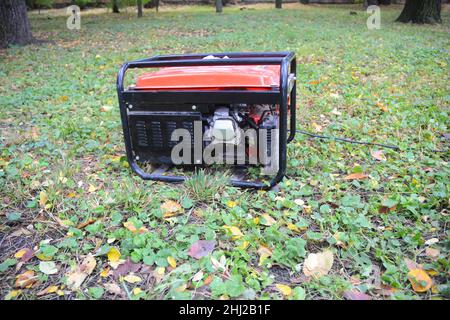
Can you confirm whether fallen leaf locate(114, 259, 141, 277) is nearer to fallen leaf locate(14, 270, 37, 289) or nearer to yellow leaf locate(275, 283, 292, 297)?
fallen leaf locate(14, 270, 37, 289)

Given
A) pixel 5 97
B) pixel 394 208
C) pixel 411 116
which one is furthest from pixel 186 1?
pixel 394 208

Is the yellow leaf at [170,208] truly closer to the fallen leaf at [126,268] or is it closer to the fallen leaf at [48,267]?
the fallen leaf at [126,268]

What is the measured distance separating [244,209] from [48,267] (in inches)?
45.6

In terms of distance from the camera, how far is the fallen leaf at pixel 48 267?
1.89 meters

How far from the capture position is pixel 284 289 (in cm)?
175

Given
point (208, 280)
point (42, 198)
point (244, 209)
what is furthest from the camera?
point (42, 198)

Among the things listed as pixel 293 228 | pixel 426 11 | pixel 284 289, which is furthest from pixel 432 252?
pixel 426 11

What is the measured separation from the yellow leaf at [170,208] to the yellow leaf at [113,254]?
0.41 metres

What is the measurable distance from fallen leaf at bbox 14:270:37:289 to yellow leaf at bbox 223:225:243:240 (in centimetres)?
102

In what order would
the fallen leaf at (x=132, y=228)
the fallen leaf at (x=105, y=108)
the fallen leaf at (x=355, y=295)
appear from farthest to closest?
Result: 1. the fallen leaf at (x=105, y=108)
2. the fallen leaf at (x=132, y=228)
3. the fallen leaf at (x=355, y=295)

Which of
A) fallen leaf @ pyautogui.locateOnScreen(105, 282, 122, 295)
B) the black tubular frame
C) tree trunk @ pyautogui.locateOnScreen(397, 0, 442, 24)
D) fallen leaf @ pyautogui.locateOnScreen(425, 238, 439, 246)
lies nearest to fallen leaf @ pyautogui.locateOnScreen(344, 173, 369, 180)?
the black tubular frame

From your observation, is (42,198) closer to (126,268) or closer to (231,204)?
(126,268)

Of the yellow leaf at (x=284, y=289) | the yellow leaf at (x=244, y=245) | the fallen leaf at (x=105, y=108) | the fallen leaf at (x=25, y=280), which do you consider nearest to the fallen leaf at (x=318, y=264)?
the yellow leaf at (x=284, y=289)

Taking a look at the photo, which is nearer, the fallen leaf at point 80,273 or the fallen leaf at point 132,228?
the fallen leaf at point 80,273
